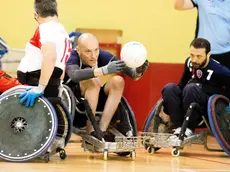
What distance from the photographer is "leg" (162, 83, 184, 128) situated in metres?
5.86

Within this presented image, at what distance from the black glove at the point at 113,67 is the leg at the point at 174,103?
92cm

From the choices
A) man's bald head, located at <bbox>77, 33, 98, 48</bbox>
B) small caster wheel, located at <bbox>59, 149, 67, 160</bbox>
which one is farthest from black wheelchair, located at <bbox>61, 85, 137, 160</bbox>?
man's bald head, located at <bbox>77, 33, 98, 48</bbox>

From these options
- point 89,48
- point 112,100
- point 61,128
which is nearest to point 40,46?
point 89,48

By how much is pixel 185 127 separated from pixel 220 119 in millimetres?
312

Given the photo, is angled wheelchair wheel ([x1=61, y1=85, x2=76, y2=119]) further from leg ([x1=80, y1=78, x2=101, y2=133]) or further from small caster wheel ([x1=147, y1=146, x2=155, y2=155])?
small caster wheel ([x1=147, y1=146, x2=155, y2=155])

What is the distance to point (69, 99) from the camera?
534 cm

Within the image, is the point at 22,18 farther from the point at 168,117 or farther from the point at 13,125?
the point at 13,125

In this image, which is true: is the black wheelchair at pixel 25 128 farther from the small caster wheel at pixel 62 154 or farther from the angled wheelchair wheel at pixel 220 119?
the angled wheelchair wheel at pixel 220 119

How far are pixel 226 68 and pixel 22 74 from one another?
193cm

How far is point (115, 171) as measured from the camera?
4496 mm

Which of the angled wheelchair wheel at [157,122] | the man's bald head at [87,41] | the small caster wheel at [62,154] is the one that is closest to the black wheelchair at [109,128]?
the small caster wheel at [62,154]

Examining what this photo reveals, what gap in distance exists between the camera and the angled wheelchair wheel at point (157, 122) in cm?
598

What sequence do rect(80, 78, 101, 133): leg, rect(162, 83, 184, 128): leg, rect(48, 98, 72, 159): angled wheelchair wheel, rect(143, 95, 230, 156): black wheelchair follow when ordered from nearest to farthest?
rect(48, 98, 72, 159): angled wheelchair wheel
rect(80, 78, 101, 133): leg
rect(143, 95, 230, 156): black wheelchair
rect(162, 83, 184, 128): leg

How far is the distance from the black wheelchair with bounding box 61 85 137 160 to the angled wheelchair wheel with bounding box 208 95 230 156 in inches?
26.6
